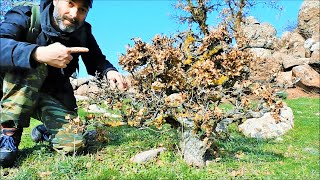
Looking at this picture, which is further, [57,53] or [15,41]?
[15,41]

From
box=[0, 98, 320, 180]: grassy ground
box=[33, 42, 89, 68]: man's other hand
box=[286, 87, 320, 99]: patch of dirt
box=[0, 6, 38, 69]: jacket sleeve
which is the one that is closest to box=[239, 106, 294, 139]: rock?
box=[0, 98, 320, 180]: grassy ground

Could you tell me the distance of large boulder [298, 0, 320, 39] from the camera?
41.9 m

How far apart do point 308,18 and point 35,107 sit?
42.1m

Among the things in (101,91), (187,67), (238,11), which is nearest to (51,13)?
(101,91)

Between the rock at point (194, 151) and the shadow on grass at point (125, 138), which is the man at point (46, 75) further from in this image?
the rock at point (194, 151)

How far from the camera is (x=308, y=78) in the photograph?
2723cm

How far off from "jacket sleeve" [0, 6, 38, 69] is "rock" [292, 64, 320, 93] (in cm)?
2469

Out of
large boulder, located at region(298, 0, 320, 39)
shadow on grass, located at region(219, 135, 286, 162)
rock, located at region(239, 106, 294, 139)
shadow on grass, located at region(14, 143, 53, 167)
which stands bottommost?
rock, located at region(239, 106, 294, 139)

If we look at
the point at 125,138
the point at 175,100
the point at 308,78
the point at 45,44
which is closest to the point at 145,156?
Answer: the point at 175,100

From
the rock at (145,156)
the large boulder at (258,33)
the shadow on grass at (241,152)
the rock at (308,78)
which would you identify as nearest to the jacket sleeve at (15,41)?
the rock at (145,156)

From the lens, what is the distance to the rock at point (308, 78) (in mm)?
27019

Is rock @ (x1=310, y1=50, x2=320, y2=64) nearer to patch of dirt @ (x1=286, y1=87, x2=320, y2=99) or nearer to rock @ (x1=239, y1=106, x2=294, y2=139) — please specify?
patch of dirt @ (x1=286, y1=87, x2=320, y2=99)

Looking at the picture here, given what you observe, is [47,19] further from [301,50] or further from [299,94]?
[301,50]

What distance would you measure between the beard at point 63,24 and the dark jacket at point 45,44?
10 cm
